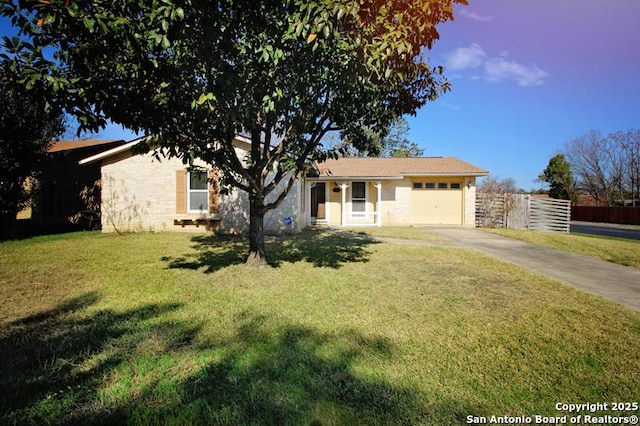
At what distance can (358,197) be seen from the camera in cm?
1759

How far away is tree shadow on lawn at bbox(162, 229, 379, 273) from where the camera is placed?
7473 millimetres

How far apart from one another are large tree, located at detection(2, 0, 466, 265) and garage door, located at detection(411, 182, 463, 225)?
42.8 feet

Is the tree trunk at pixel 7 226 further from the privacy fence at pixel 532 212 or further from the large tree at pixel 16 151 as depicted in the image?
the privacy fence at pixel 532 212

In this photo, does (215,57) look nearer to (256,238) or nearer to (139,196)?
(256,238)

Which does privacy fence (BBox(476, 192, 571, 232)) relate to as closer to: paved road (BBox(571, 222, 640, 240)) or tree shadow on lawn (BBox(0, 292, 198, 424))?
paved road (BBox(571, 222, 640, 240))

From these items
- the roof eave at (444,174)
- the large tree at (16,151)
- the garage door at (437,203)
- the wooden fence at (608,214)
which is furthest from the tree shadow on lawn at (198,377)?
the wooden fence at (608,214)

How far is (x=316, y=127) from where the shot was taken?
6.23 metres

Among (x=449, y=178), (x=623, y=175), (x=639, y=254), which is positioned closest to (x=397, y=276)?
(x=639, y=254)

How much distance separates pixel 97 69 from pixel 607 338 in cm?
740

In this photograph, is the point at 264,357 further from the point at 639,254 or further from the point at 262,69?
the point at 639,254

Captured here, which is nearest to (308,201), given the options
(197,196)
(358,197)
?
(358,197)

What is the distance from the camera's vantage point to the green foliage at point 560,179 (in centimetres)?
3384

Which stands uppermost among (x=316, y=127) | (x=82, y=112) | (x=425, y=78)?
(x=425, y=78)

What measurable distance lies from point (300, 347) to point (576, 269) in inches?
302
